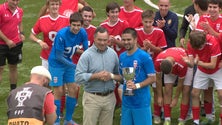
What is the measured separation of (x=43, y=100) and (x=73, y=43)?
275 cm

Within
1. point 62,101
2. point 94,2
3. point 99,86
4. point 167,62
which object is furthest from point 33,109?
point 94,2

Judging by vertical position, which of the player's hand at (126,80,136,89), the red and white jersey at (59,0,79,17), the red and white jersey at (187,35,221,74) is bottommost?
the player's hand at (126,80,136,89)

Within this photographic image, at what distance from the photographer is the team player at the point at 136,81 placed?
7.39 m

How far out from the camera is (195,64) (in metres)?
8.47

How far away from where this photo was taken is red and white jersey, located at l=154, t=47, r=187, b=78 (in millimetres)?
8641

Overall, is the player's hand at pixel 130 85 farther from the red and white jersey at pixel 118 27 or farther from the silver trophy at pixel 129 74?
the red and white jersey at pixel 118 27

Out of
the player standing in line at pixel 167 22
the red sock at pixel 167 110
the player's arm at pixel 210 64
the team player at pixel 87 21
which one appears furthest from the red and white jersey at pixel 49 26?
the player's arm at pixel 210 64

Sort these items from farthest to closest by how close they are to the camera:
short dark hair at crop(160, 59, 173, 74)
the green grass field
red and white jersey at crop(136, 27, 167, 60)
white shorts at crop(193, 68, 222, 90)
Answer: the green grass field
red and white jersey at crop(136, 27, 167, 60)
white shorts at crop(193, 68, 222, 90)
short dark hair at crop(160, 59, 173, 74)

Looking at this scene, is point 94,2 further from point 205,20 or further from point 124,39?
point 124,39

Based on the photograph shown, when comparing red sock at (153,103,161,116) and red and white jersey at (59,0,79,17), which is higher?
red and white jersey at (59,0,79,17)

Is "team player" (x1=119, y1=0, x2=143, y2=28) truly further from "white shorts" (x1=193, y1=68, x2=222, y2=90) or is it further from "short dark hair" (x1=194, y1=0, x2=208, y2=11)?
"white shorts" (x1=193, y1=68, x2=222, y2=90)

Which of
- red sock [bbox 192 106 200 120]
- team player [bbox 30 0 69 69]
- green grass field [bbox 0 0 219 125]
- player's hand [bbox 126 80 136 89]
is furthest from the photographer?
green grass field [bbox 0 0 219 125]

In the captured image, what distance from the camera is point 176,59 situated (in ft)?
28.4

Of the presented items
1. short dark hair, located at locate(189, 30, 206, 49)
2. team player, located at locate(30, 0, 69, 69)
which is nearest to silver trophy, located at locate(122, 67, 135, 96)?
short dark hair, located at locate(189, 30, 206, 49)
